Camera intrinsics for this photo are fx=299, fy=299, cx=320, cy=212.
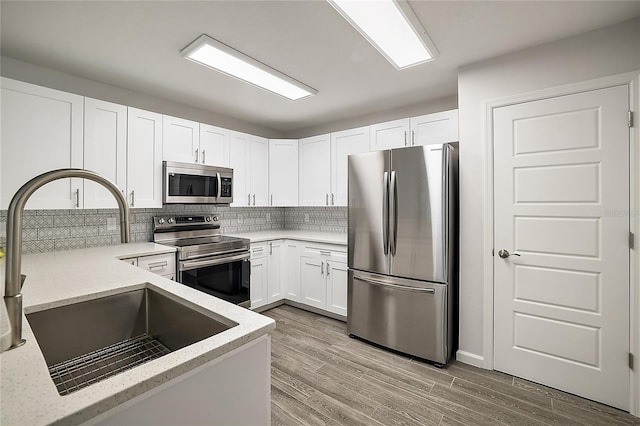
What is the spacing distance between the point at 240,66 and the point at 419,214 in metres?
1.93

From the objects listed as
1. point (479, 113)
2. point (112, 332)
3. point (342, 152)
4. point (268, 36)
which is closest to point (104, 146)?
point (268, 36)

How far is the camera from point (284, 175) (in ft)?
13.7

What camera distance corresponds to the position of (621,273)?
1.95 m

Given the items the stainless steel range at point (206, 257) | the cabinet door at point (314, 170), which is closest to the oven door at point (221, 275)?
the stainless steel range at point (206, 257)

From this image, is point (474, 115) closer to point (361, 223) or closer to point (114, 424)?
point (361, 223)

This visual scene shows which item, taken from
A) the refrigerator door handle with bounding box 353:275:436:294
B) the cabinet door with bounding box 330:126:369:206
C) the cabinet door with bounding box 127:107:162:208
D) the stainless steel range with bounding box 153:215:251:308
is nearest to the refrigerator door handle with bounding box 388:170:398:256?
the refrigerator door handle with bounding box 353:275:436:294

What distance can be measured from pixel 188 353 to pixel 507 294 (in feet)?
7.86

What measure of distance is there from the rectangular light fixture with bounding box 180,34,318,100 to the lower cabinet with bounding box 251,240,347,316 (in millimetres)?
1715

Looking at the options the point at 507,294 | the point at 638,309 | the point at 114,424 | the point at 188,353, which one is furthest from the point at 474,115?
the point at 114,424

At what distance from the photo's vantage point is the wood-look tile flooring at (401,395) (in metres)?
1.85

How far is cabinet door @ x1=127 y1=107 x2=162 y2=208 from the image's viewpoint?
9.14ft

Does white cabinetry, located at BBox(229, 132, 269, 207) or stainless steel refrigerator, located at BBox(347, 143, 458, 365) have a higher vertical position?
white cabinetry, located at BBox(229, 132, 269, 207)

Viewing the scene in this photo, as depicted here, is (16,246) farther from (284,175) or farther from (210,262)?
(284,175)

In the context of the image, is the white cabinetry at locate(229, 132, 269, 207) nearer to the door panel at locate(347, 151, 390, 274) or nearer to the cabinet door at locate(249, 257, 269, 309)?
the cabinet door at locate(249, 257, 269, 309)
